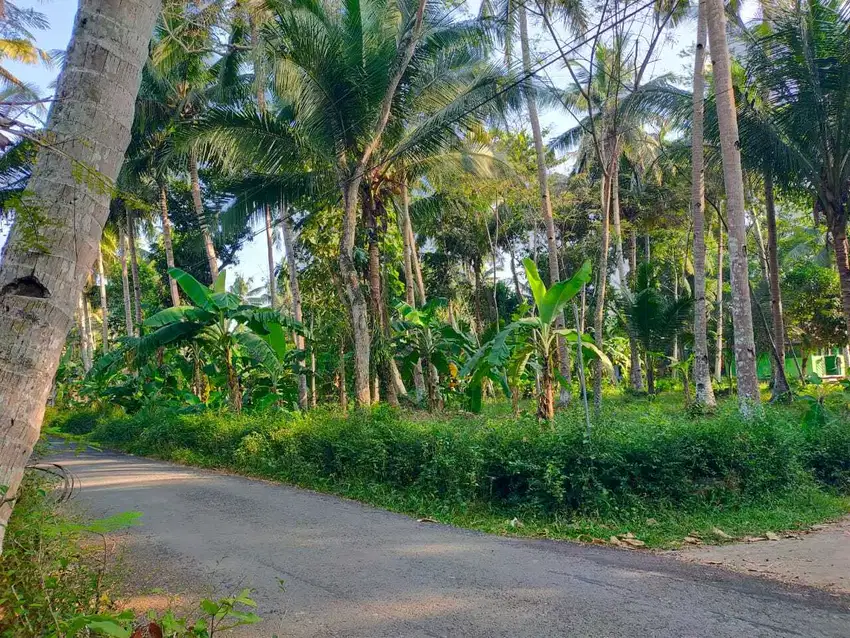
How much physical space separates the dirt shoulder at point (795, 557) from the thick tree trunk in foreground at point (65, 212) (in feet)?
17.6

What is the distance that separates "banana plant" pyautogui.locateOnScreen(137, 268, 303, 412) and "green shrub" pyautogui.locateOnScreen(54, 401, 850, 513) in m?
4.57

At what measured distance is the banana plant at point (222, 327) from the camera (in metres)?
13.8

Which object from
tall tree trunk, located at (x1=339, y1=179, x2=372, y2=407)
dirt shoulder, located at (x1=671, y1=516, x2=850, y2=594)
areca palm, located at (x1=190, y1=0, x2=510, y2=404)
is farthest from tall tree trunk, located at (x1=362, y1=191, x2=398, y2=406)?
dirt shoulder, located at (x1=671, y1=516, x2=850, y2=594)

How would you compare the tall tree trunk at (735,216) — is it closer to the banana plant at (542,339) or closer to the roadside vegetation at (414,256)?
the roadside vegetation at (414,256)

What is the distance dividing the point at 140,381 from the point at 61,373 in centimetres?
1118

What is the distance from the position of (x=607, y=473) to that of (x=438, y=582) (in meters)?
2.94

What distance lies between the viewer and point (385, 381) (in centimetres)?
1498

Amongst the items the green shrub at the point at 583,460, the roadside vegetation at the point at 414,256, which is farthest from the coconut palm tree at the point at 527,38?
the green shrub at the point at 583,460

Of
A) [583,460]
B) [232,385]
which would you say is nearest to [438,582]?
[583,460]

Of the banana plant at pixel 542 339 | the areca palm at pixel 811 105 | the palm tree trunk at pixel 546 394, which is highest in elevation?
the areca palm at pixel 811 105

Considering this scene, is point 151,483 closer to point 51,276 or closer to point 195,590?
point 195,590

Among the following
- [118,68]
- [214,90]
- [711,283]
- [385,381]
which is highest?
[214,90]

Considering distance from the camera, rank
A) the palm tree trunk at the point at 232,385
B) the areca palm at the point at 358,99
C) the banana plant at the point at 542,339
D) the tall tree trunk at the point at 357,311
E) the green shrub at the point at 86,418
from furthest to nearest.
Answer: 1. the green shrub at the point at 86,418
2. the palm tree trunk at the point at 232,385
3. the tall tree trunk at the point at 357,311
4. the areca palm at the point at 358,99
5. the banana plant at the point at 542,339

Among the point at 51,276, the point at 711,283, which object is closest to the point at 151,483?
the point at 51,276
